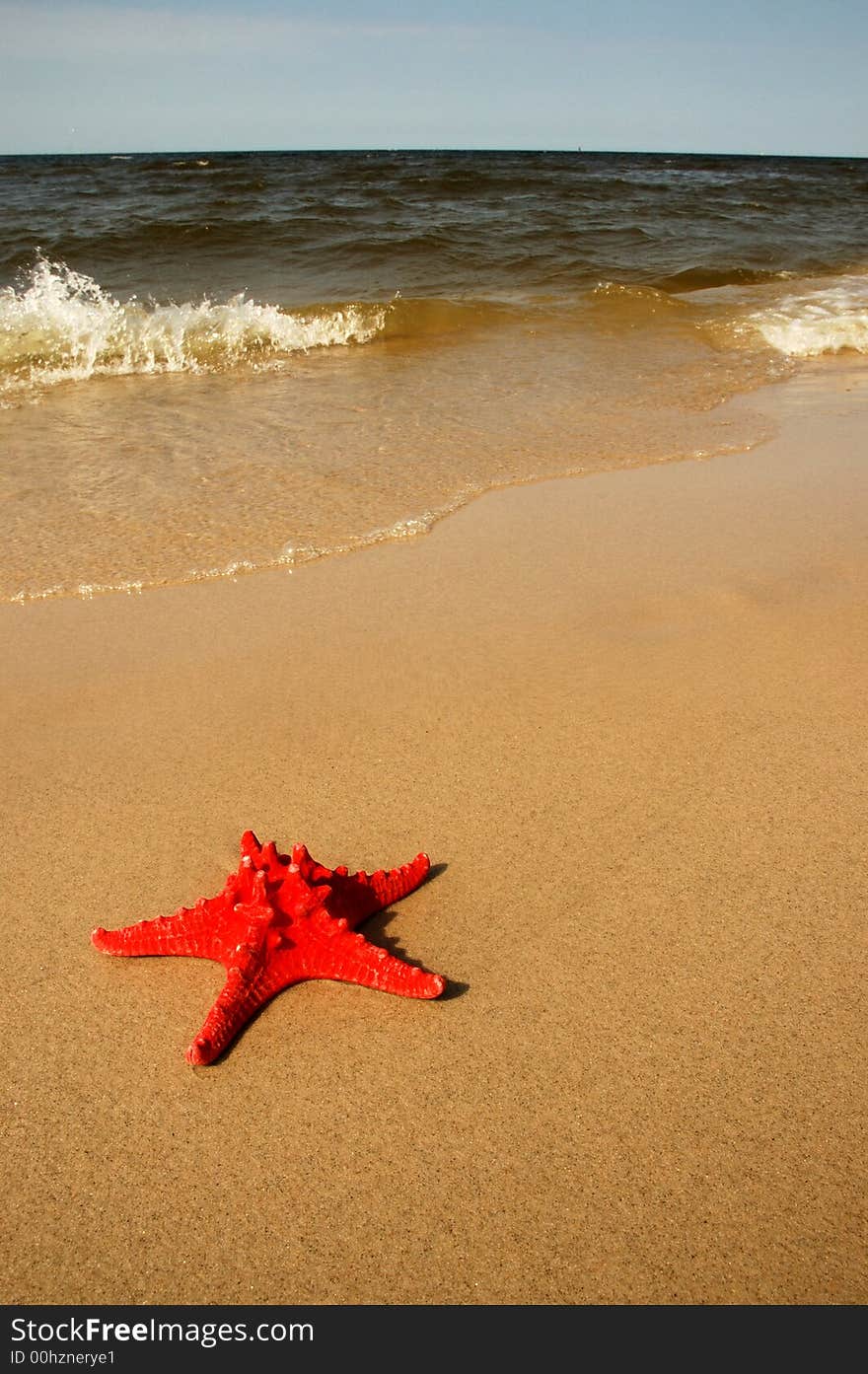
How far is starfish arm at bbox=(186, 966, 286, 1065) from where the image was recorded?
2365 mm

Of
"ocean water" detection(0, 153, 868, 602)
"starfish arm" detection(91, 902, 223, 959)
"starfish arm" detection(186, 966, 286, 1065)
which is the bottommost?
Result: "starfish arm" detection(186, 966, 286, 1065)

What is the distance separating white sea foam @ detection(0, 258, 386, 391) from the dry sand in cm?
557

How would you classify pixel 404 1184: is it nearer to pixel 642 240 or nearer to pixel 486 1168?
pixel 486 1168

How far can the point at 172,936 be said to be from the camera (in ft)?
8.66

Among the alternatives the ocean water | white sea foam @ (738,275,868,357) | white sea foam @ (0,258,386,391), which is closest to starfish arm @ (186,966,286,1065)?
the ocean water

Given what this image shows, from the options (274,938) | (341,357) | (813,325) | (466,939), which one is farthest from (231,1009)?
(813,325)

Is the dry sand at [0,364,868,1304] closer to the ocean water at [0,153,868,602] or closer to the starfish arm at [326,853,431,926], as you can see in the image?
the starfish arm at [326,853,431,926]

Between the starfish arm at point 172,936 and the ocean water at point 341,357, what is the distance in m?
2.41

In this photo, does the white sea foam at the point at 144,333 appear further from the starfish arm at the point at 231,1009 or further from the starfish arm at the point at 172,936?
the starfish arm at the point at 231,1009

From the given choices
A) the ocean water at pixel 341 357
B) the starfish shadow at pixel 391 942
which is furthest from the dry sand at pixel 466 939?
the ocean water at pixel 341 357

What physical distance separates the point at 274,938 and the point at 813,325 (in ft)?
33.8

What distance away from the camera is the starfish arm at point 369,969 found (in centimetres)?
249

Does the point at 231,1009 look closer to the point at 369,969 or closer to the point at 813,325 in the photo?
the point at 369,969
